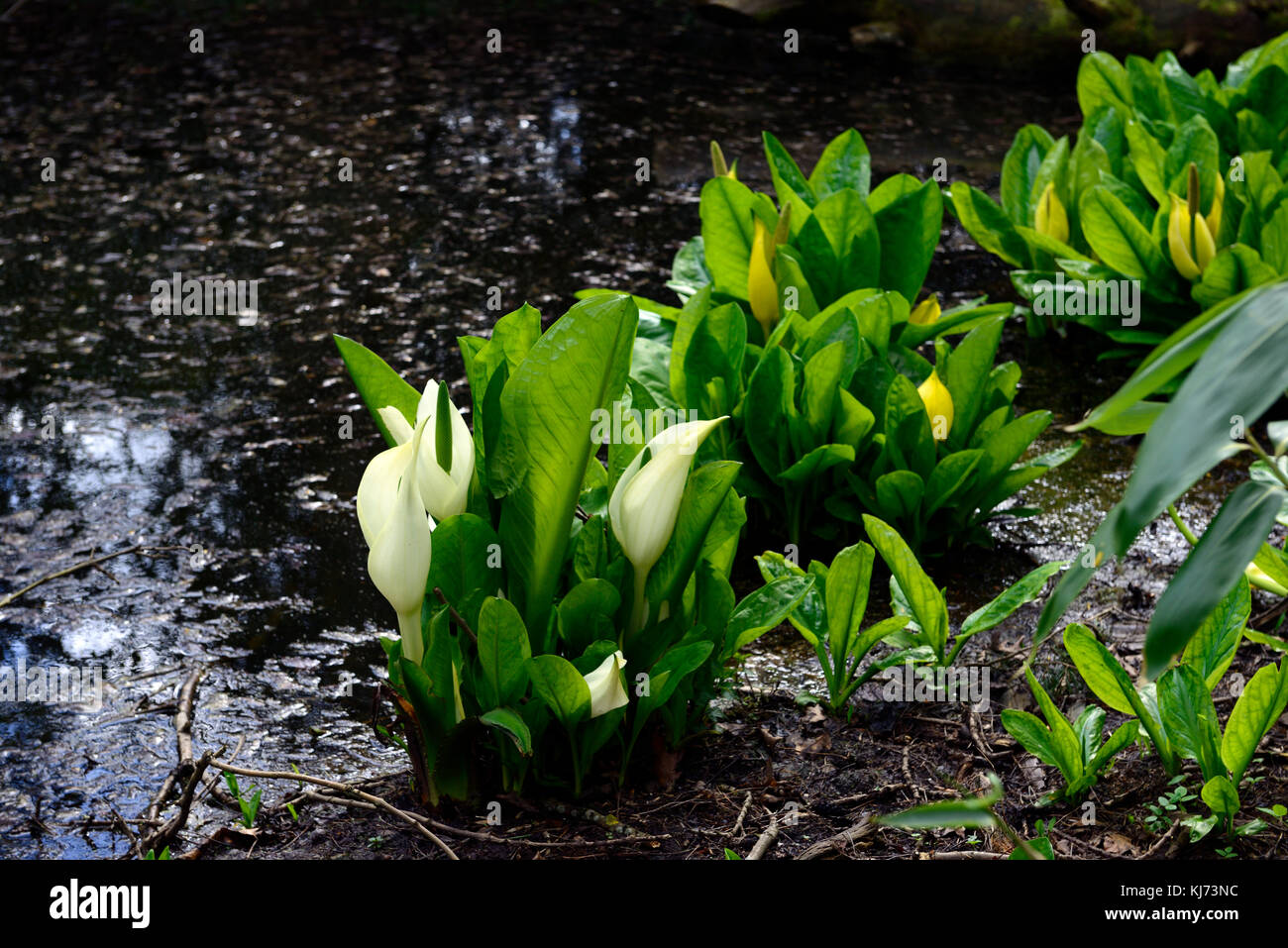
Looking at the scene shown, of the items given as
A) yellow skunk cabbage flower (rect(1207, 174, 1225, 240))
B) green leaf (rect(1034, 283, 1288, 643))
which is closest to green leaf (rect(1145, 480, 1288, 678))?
green leaf (rect(1034, 283, 1288, 643))

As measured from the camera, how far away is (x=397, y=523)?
1.80m

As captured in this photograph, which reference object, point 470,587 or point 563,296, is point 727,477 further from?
point 563,296

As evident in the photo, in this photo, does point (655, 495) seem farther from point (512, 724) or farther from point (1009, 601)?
point (1009, 601)

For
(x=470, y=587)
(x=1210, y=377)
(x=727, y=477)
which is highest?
(x=1210, y=377)

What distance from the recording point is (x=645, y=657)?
2135 mm

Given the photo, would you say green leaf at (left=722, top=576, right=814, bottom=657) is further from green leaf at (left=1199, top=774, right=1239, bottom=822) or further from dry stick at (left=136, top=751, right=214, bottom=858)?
dry stick at (left=136, top=751, right=214, bottom=858)

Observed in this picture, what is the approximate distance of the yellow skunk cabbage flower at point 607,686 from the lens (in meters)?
1.92

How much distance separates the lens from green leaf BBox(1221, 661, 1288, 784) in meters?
1.90

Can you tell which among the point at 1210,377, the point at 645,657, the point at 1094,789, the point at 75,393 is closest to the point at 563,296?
the point at 75,393

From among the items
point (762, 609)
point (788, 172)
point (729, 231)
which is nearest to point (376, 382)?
point (762, 609)

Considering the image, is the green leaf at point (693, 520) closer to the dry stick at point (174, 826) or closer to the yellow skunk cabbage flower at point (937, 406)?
the dry stick at point (174, 826)

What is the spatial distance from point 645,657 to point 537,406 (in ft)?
1.74

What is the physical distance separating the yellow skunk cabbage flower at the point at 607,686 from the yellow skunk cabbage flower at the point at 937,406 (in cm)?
134

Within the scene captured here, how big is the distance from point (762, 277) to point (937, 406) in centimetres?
66
